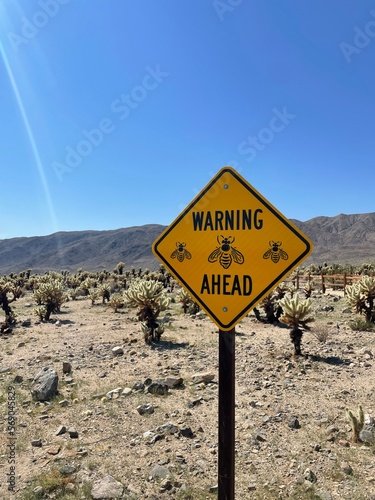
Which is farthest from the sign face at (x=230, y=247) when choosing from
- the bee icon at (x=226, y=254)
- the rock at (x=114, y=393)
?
the rock at (x=114, y=393)

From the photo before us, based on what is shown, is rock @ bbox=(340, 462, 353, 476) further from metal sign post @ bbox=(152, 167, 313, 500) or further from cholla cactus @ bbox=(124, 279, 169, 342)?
cholla cactus @ bbox=(124, 279, 169, 342)

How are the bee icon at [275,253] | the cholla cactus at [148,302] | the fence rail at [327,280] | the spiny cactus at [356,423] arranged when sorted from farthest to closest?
the fence rail at [327,280] < the cholla cactus at [148,302] < the spiny cactus at [356,423] < the bee icon at [275,253]

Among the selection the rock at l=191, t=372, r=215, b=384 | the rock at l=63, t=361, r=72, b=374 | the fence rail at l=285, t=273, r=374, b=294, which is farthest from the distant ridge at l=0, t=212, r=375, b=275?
the rock at l=191, t=372, r=215, b=384

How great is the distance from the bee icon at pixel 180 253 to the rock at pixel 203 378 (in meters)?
5.47

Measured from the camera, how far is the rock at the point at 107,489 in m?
3.99

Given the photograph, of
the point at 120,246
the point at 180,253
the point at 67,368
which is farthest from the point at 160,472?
the point at 120,246

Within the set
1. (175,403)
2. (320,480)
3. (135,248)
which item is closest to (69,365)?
(175,403)

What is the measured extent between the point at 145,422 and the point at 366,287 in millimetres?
9672

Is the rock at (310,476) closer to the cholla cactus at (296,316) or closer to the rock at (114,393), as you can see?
the rock at (114,393)

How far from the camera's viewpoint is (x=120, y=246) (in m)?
144

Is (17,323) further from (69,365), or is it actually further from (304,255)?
(304,255)

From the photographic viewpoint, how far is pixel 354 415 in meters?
5.23

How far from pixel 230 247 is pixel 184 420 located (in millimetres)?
4405

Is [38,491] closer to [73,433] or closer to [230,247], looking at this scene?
[73,433]
